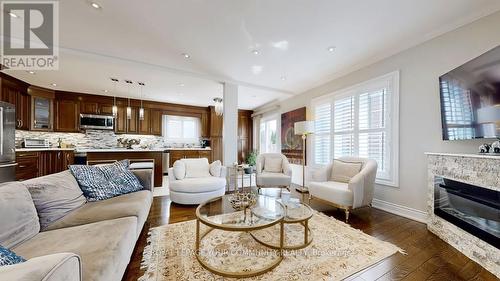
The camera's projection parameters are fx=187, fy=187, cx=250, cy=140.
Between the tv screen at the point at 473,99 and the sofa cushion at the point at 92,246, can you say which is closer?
the sofa cushion at the point at 92,246

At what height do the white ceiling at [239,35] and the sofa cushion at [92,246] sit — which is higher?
the white ceiling at [239,35]

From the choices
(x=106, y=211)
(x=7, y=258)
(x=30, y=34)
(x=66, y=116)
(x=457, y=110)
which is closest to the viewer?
(x=7, y=258)

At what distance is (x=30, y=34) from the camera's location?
8.18 feet

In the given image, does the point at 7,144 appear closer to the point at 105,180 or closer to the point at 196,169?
the point at 105,180

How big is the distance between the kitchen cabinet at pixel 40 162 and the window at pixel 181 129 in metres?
2.67

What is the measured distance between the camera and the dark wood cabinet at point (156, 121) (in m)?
6.26

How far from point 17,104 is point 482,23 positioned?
26.3 ft

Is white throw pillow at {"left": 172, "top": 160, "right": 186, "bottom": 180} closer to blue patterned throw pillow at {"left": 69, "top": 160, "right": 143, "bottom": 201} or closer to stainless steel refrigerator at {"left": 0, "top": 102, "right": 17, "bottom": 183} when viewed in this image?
blue patterned throw pillow at {"left": 69, "top": 160, "right": 143, "bottom": 201}

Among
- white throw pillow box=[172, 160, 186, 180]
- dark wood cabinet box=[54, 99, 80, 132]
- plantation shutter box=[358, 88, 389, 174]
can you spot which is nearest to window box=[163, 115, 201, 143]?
dark wood cabinet box=[54, 99, 80, 132]

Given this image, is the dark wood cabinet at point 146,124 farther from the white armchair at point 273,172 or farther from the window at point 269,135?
the white armchair at point 273,172

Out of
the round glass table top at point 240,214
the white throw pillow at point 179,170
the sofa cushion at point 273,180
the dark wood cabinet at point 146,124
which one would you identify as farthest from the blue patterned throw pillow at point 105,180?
the dark wood cabinet at point 146,124

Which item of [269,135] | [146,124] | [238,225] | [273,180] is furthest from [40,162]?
[269,135]

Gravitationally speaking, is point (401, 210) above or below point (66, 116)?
below

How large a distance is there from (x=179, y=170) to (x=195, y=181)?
409 mm
